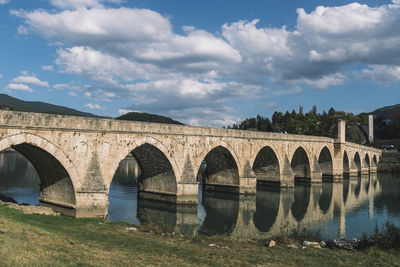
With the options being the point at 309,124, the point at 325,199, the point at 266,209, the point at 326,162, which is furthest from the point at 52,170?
A: the point at 309,124

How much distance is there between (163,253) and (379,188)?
39.9 meters

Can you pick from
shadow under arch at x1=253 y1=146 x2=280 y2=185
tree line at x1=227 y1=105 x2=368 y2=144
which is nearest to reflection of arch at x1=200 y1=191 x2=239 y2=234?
shadow under arch at x1=253 y1=146 x2=280 y2=185

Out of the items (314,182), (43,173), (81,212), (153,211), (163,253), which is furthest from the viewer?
(314,182)

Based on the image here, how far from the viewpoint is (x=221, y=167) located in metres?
32.3

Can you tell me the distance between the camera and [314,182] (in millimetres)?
42656

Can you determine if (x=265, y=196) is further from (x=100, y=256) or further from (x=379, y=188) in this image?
(x=100, y=256)

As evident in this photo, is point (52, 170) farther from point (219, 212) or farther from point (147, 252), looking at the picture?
point (219, 212)

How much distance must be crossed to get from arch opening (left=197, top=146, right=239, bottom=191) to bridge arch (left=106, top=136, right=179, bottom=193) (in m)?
6.27

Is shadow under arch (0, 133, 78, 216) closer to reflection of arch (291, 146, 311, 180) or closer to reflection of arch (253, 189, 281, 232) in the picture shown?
reflection of arch (253, 189, 281, 232)

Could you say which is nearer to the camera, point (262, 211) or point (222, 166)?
point (262, 211)

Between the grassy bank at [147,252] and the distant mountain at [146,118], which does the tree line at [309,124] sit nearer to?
the distant mountain at [146,118]

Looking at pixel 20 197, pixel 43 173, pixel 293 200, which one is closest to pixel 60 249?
pixel 43 173

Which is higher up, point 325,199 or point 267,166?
point 267,166

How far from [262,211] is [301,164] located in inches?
794
